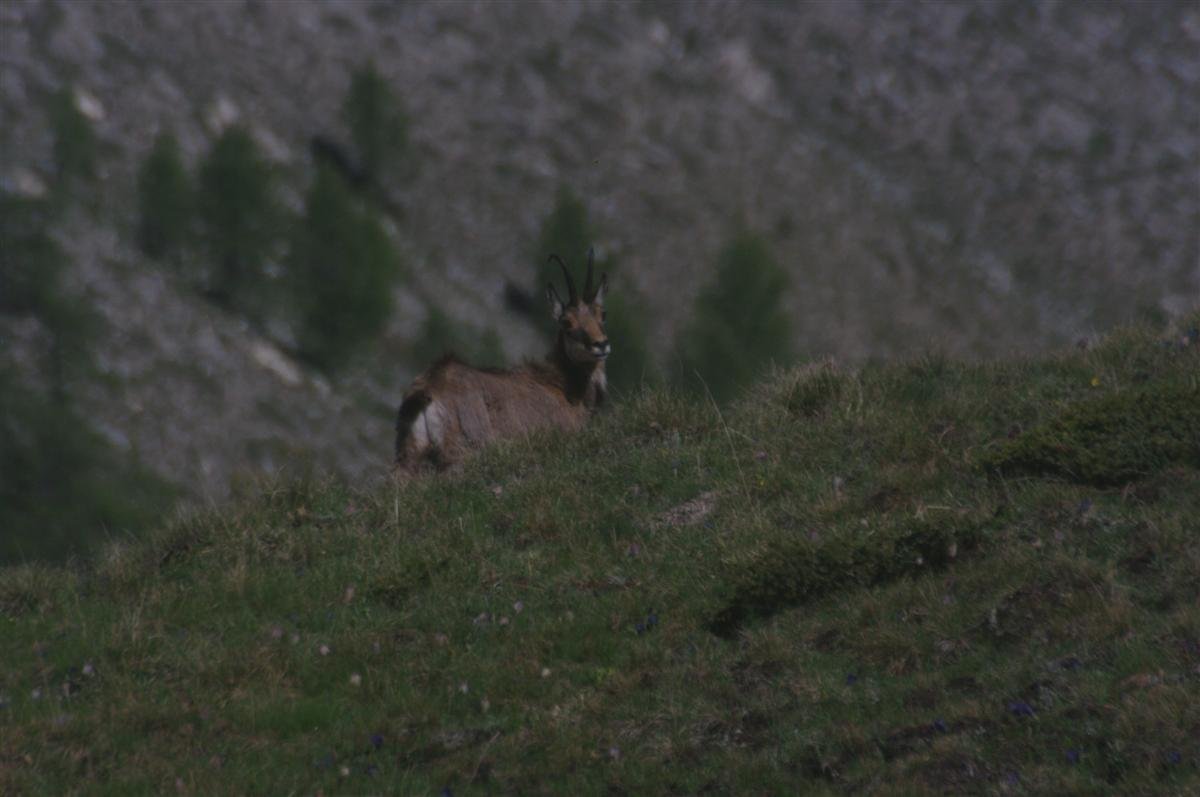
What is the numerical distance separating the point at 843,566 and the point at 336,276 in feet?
151

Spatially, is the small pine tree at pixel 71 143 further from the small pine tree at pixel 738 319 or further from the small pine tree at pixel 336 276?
the small pine tree at pixel 738 319

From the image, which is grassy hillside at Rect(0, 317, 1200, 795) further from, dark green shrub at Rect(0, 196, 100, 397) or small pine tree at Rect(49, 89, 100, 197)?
small pine tree at Rect(49, 89, 100, 197)

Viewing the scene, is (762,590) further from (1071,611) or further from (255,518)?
(255,518)

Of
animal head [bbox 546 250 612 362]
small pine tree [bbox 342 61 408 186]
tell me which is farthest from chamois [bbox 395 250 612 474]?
small pine tree [bbox 342 61 408 186]

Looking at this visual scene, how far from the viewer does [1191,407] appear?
30.0 ft

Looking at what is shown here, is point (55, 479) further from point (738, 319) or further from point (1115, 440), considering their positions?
point (1115, 440)

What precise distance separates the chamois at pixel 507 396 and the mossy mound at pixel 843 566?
14.1ft

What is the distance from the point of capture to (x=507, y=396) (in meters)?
15.1

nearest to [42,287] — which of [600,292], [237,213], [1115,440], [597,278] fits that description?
[237,213]

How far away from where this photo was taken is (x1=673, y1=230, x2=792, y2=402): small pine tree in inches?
1969

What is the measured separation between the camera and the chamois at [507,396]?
14.1m

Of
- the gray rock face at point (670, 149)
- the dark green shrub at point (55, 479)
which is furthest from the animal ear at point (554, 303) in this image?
the gray rock face at point (670, 149)

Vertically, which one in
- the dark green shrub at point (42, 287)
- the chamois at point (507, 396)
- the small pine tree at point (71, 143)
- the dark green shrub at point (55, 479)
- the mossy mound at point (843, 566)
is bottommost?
the dark green shrub at point (55, 479)

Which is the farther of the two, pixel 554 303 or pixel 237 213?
pixel 237 213
